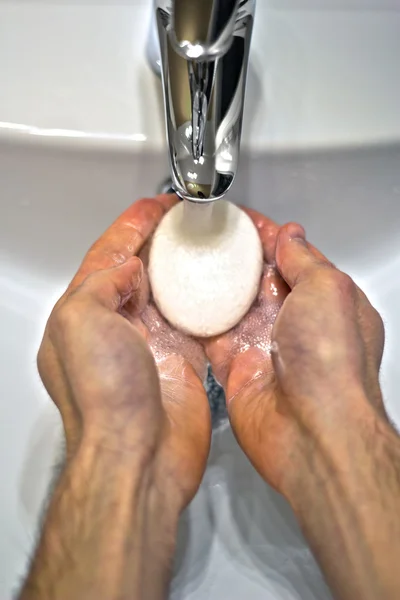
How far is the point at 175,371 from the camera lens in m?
0.53

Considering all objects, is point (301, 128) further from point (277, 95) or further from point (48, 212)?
point (48, 212)

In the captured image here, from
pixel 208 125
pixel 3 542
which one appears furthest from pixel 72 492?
pixel 208 125

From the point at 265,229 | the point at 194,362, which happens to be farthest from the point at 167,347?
the point at 265,229

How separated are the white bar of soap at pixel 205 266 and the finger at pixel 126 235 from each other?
1 cm

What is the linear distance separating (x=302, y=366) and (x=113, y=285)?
0.54 feet

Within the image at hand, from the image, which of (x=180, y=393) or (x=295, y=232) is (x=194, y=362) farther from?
(x=295, y=232)

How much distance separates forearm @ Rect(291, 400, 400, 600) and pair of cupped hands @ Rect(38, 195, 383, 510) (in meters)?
0.02

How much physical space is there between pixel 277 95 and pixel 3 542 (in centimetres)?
45

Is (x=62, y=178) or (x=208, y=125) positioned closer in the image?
(x=208, y=125)

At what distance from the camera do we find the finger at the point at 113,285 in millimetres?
442

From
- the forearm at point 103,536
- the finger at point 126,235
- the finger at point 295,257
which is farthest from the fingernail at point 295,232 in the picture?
the forearm at point 103,536

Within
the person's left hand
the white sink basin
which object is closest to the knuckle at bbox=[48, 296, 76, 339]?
the person's left hand

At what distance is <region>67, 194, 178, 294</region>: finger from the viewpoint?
50 centimetres

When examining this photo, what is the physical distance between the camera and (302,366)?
0.44 meters
